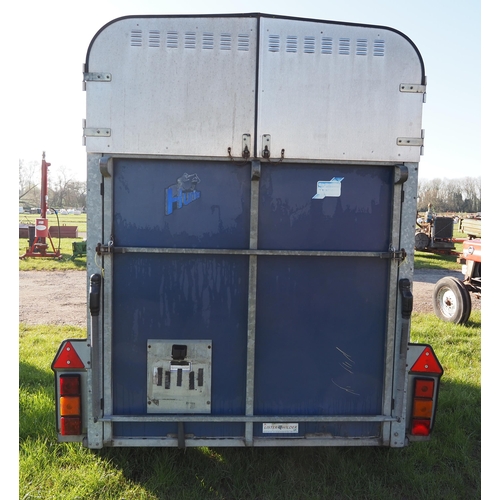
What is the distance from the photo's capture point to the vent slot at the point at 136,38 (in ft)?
8.50

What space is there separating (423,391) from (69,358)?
2.30m

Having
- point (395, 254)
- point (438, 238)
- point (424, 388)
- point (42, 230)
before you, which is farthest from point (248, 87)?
point (438, 238)

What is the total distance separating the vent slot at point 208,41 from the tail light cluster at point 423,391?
2339 mm

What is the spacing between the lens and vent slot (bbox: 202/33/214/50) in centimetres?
261

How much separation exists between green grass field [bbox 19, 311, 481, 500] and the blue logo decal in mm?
1868

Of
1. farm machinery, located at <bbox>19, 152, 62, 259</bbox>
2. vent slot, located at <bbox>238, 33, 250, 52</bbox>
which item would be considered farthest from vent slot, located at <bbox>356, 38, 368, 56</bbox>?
farm machinery, located at <bbox>19, 152, 62, 259</bbox>

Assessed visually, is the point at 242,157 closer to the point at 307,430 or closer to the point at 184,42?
the point at 184,42

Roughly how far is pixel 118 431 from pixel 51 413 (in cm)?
154

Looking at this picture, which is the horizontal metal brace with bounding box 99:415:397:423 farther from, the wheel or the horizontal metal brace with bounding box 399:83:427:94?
the wheel

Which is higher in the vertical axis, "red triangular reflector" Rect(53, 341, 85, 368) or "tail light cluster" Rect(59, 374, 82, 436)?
"red triangular reflector" Rect(53, 341, 85, 368)

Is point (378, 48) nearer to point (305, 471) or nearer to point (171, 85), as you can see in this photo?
point (171, 85)

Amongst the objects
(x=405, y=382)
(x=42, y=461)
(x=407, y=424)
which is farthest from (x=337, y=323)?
(x=42, y=461)

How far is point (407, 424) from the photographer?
294 cm

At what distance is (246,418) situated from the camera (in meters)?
2.76
